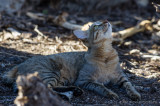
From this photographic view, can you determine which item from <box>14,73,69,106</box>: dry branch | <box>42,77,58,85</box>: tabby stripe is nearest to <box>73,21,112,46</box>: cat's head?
<box>42,77,58,85</box>: tabby stripe

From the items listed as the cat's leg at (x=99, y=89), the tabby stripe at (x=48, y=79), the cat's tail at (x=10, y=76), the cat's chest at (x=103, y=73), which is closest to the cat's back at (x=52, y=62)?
the cat's tail at (x=10, y=76)

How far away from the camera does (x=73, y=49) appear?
7.48 metres

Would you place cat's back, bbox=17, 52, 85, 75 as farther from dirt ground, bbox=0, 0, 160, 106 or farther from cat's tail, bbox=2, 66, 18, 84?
dirt ground, bbox=0, 0, 160, 106

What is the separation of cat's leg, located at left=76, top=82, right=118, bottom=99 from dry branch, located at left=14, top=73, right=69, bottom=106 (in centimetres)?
199

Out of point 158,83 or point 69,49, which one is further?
point 69,49

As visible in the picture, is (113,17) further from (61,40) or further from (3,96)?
(3,96)

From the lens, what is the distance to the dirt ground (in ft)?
15.1

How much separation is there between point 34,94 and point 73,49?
4806 mm

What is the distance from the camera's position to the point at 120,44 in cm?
828

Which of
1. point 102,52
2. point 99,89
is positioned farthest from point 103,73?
point 99,89

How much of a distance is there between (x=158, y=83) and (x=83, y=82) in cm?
164

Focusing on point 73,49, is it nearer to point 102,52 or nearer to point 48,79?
point 102,52

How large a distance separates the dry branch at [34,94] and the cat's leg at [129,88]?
2.23 metres

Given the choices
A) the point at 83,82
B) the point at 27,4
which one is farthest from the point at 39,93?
the point at 27,4
